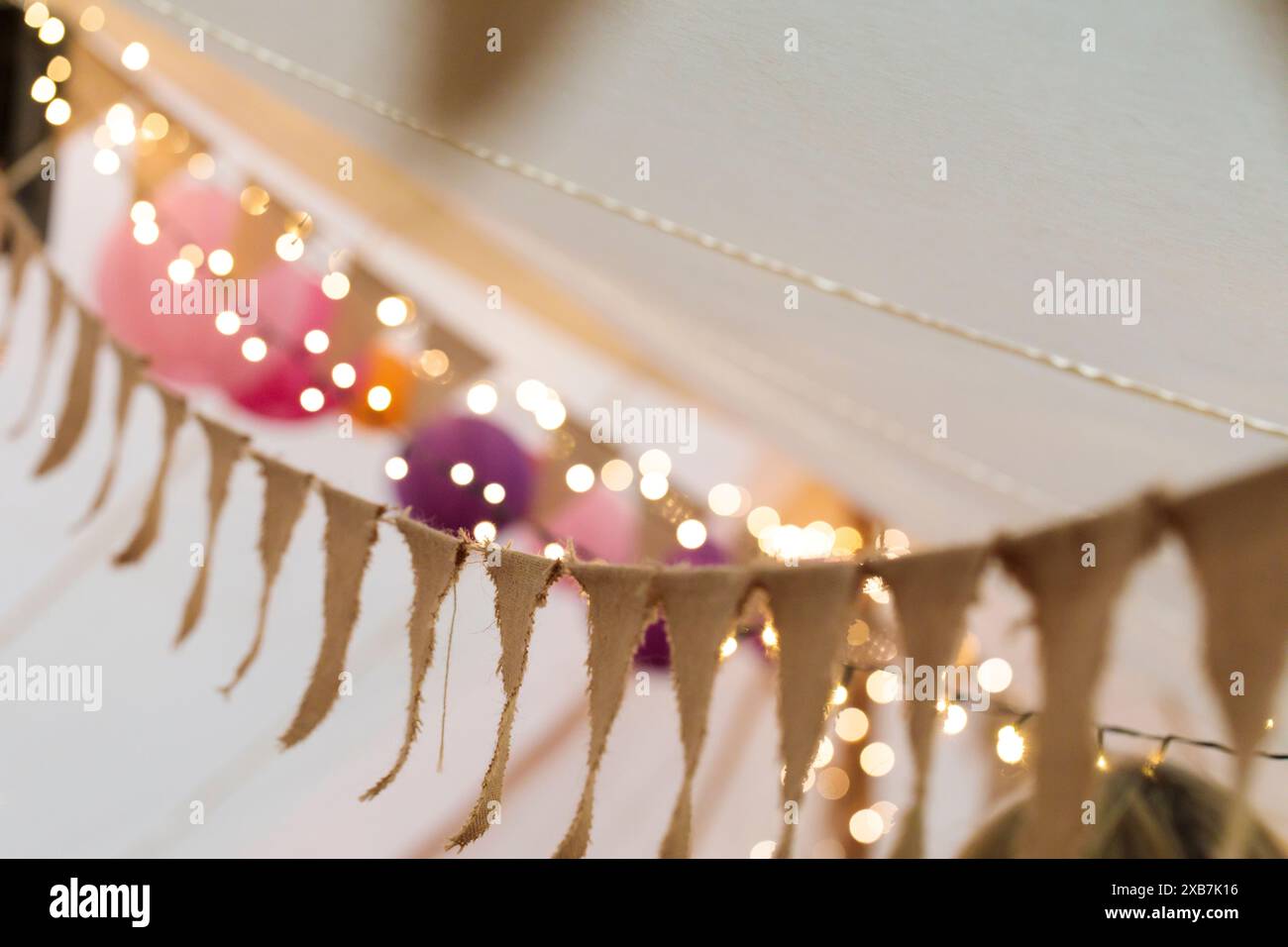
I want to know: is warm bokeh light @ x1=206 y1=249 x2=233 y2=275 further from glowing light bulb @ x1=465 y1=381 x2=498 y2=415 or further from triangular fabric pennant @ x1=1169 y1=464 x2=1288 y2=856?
triangular fabric pennant @ x1=1169 y1=464 x2=1288 y2=856

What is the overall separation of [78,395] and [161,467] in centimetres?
19

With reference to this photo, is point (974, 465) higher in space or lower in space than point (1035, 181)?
lower

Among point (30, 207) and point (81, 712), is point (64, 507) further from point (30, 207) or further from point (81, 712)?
point (30, 207)

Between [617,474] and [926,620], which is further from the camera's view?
[617,474]

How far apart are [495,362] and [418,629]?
90 centimetres

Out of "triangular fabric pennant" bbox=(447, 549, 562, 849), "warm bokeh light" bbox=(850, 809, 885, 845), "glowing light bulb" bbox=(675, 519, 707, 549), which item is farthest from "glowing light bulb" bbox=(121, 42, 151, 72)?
"warm bokeh light" bbox=(850, 809, 885, 845)

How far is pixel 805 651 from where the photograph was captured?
0.52 m

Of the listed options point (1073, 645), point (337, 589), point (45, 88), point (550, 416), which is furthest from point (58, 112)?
point (1073, 645)

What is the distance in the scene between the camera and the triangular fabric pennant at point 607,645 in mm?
579

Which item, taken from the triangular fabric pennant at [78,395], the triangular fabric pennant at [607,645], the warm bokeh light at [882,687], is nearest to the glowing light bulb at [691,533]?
the warm bokeh light at [882,687]

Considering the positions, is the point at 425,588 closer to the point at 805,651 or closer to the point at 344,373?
the point at 805,651

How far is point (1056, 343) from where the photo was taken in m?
0.84

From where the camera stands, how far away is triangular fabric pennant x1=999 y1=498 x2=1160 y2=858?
434 mm
